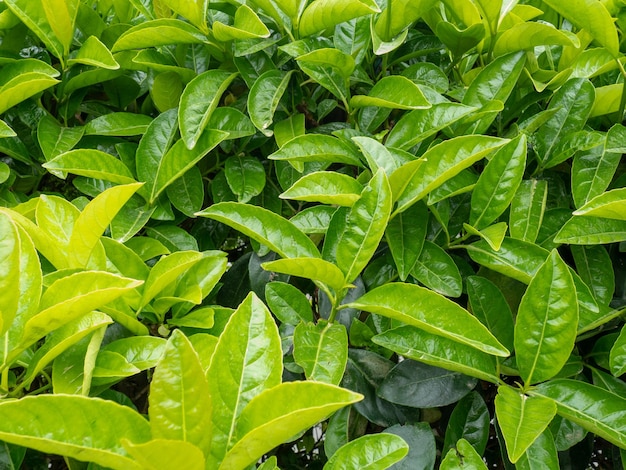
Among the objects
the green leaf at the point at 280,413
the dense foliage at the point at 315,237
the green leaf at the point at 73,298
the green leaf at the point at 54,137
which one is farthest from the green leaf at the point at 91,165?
the green leaf at the point at 280,413

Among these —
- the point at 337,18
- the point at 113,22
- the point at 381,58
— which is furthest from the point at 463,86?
the point at 113,22

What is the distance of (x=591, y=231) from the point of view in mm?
963

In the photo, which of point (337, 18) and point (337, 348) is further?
point (337, 18)

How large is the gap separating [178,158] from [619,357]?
0.75 metres

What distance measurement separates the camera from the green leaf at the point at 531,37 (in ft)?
3.37

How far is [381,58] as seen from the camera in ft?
4.24

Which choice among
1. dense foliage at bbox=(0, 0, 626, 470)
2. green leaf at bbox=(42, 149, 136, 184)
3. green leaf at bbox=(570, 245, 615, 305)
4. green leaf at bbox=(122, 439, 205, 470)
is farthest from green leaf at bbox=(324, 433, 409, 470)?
green leaf at bbox=(42, 149, 136, 184)

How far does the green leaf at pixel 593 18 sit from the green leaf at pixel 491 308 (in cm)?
45

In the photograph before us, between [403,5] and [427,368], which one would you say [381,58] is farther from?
[427,368]

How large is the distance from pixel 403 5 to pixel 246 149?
39 cm

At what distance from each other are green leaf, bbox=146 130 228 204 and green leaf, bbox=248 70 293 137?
0.07 meters

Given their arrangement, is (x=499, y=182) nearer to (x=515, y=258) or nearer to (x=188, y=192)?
(x=515, y=258)

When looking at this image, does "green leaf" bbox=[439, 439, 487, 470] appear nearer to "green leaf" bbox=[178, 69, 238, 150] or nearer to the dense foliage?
the dense foliage

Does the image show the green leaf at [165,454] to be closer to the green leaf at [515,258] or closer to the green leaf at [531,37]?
the green leaf at [515,258]
